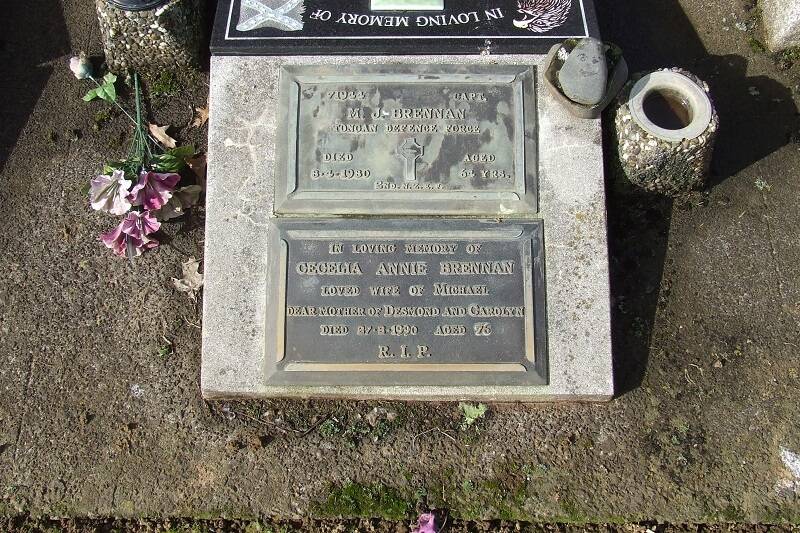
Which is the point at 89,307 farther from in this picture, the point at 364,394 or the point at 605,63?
the point at 605,63

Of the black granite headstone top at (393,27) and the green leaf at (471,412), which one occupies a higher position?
the black granite headstone top at (393,27)

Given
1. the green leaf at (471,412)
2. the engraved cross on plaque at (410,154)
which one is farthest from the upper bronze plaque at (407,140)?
the green leaf at (471,412)

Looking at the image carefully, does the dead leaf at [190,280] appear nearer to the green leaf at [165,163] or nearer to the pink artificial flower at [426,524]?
the green leaf at [165,163]

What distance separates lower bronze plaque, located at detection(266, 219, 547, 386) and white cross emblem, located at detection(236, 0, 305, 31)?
114cm

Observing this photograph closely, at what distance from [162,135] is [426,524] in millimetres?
2606

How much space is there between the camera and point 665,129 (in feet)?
10.2

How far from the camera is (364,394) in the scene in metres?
3.05

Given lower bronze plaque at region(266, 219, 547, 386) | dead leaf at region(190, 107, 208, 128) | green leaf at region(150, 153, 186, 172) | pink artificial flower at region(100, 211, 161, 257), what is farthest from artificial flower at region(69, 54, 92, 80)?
lower bronze plaque at region(266, 219, 547, 386)

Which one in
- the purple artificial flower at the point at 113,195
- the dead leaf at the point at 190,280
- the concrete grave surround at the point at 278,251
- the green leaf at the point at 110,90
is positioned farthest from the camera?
the green leaf at the point at 110,90

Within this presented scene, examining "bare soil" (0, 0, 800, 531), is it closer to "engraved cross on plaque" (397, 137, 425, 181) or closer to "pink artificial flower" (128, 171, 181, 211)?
"pink artificial flower" (128, 171, 181, 211)

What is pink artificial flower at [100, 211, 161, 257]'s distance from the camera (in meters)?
3.32

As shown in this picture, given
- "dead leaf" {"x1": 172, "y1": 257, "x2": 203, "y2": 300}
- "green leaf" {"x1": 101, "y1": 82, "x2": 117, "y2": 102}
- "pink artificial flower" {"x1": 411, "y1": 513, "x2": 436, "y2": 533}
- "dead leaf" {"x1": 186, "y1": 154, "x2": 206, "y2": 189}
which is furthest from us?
"green leaf" {"x1": 101, "y1": 82, "x2": 117, "y2": 102}

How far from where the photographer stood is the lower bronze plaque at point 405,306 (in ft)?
9.72

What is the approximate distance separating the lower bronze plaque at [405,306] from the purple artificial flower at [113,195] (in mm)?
882
